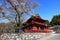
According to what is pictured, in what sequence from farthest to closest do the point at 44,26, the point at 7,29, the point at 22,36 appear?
the point at 44,26
the point at 22,36
the point at 7,29

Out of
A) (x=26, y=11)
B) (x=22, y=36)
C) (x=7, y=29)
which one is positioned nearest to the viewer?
(x=7, y=29)

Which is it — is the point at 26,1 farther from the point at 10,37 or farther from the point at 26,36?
the point at 10,37

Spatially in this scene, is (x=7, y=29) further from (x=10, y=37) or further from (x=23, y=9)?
(x=23, y=9)

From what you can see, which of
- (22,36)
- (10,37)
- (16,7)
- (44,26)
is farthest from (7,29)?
(44,26)

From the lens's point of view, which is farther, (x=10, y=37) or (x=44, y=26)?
(x=44, y=26)

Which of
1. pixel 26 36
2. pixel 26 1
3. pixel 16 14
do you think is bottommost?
pixel 26 36

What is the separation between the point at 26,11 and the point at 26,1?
69.3 inches

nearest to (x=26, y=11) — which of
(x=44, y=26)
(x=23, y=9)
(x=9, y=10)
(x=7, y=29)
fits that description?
(x=23, y=9)

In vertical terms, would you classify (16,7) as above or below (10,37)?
above

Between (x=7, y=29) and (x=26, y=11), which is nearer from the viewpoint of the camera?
(x=7, y=29)

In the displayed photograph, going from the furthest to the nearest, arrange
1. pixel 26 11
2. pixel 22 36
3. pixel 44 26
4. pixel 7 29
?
pixel 44 26
pixel 26 11
pixel 22 36
pixel 7 29

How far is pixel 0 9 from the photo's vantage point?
29609 millimetres

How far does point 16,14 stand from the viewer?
30.8 metres

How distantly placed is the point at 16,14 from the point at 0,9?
2866 millimetres
